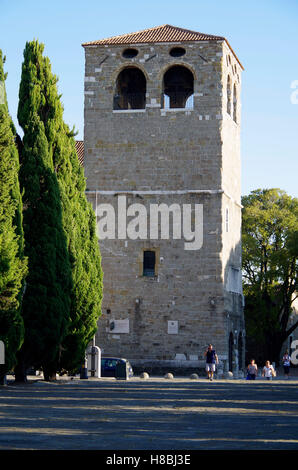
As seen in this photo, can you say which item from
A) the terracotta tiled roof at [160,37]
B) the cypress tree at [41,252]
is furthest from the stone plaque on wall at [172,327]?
the terracotta tiled roof at [160,37]

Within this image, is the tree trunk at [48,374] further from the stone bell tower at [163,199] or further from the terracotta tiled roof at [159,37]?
the terracotta tiled roof at [159,37]

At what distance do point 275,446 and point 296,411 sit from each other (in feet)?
22.5

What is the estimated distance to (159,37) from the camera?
4153cm

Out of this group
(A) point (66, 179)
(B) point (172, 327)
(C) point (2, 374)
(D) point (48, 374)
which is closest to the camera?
(C) point (2, 374)

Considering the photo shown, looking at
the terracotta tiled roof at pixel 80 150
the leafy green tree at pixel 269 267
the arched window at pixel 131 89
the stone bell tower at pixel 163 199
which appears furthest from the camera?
the leafy green tree at pixel 269 267

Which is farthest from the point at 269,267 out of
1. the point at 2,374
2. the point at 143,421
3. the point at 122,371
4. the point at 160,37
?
the point at 143,421

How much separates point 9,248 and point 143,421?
9.44 metres

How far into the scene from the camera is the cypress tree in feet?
82.5

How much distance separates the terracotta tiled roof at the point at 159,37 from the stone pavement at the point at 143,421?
22303 millimetres

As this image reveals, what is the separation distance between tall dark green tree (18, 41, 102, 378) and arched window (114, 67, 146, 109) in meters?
13.8

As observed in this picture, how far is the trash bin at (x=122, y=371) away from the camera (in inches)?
1341

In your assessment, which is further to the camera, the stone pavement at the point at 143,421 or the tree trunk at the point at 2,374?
the tree trunk at the point at 2,374

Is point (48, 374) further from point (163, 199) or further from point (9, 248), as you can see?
point (163, 199)
